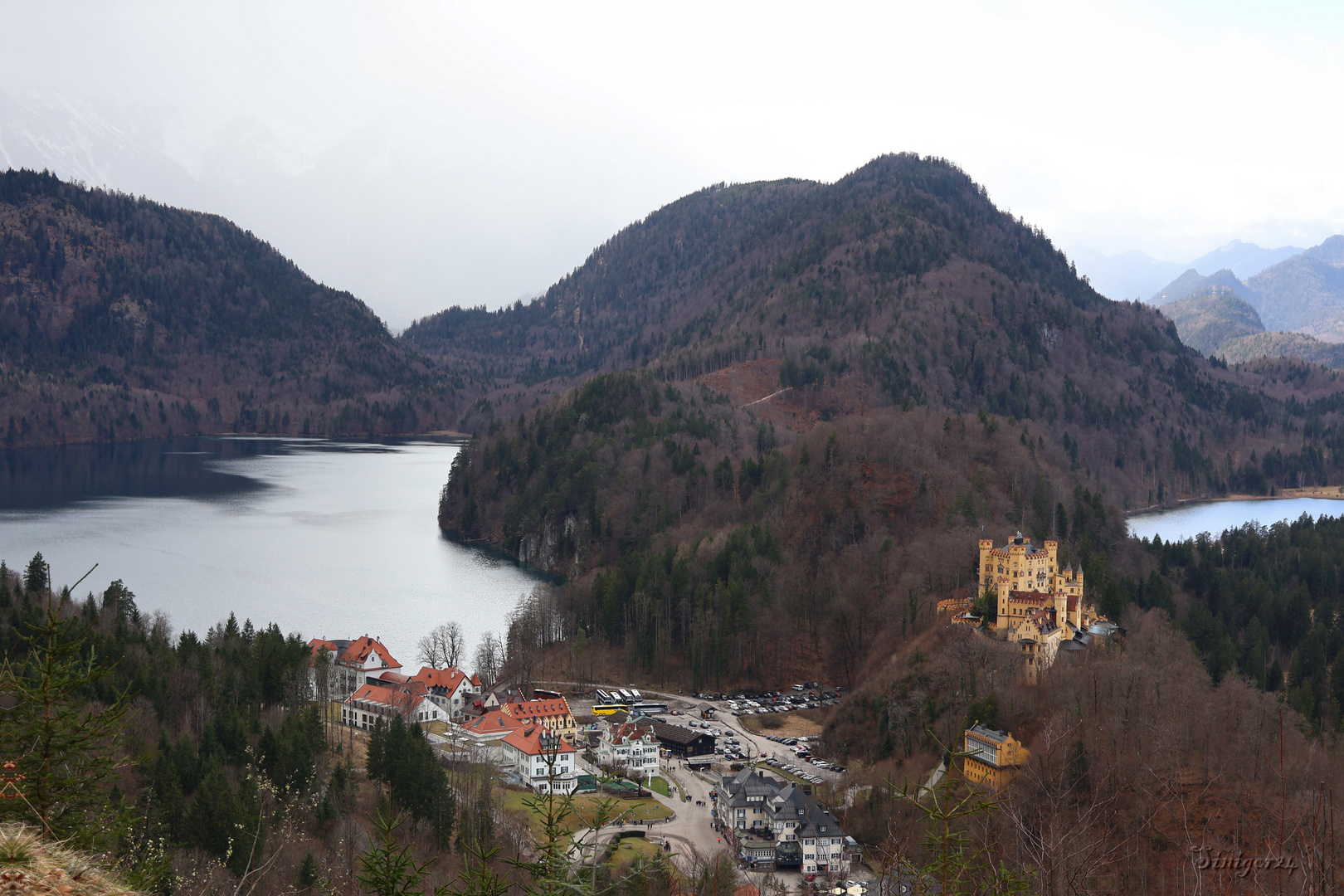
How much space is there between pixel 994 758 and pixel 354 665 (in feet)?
106

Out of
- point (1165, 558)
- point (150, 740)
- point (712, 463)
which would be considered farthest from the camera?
point (712, 463)

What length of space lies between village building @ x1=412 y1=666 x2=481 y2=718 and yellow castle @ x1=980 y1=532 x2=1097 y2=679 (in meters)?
25.3

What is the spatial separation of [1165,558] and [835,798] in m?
43.8

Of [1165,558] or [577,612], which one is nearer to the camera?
[577,612]

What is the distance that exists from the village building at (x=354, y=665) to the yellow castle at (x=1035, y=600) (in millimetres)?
30227

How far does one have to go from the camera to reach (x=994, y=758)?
40125 mm

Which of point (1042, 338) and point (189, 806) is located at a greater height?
point (1042, 338)

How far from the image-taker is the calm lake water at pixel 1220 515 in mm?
120688

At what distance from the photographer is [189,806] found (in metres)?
31.8

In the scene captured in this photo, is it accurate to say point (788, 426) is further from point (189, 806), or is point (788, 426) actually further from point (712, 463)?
point (189, 806)

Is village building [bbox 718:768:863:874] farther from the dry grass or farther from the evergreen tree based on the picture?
the evergreen tree

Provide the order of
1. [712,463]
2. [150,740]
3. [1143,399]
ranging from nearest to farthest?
1. [150,740]
2. [712,463]
3. [1143,399]

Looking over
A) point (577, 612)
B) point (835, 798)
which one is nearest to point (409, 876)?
point (835, 798)

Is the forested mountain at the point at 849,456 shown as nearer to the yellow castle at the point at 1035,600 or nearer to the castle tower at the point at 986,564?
the castle tower at the point at 986,564
